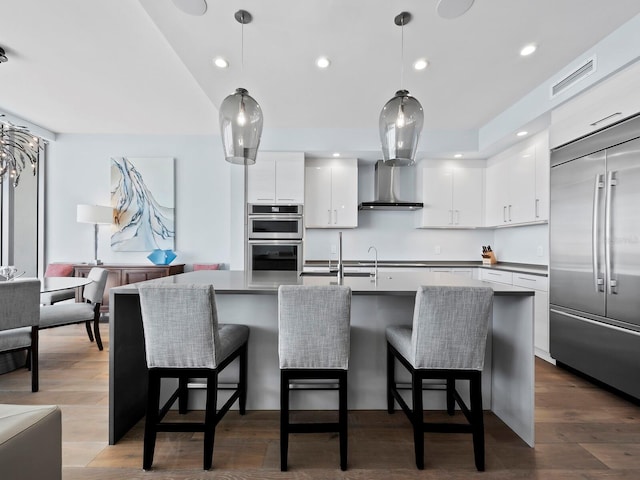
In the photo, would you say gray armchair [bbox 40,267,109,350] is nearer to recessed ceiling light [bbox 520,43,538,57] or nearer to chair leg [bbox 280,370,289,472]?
chair leg [bbox 280,370,289,472]

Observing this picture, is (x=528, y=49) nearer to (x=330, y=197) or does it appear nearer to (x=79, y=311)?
(x=330, y=197)

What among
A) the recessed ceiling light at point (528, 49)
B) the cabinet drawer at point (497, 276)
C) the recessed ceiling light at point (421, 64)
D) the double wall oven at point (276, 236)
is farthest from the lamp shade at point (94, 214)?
the cabinet drawer at point (497, 276)

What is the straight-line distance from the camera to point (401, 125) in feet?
6.32

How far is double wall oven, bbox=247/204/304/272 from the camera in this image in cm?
438

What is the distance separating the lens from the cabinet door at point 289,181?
4.41 m

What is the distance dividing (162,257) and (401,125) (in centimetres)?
416

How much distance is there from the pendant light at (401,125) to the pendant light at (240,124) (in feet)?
2.61

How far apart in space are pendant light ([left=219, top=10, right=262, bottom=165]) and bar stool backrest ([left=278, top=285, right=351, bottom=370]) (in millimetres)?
995

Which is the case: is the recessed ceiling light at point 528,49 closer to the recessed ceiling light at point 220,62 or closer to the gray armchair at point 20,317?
the recessed ceiling light at point 220,62

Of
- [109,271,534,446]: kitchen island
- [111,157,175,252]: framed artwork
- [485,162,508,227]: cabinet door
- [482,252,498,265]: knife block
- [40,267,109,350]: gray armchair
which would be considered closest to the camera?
[109,271,534,446]: kitchen island

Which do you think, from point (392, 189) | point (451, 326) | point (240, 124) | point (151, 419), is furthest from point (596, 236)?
point (151, 419)

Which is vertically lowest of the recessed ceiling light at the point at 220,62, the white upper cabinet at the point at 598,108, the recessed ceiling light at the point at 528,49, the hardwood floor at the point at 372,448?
the hardwood floor at the point at 372,448

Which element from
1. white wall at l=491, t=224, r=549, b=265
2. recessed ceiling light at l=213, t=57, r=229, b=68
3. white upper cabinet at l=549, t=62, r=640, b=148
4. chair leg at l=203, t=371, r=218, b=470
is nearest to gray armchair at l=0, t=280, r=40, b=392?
chair leg at l=203, t=371, r=218, b=470

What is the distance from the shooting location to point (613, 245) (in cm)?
240
